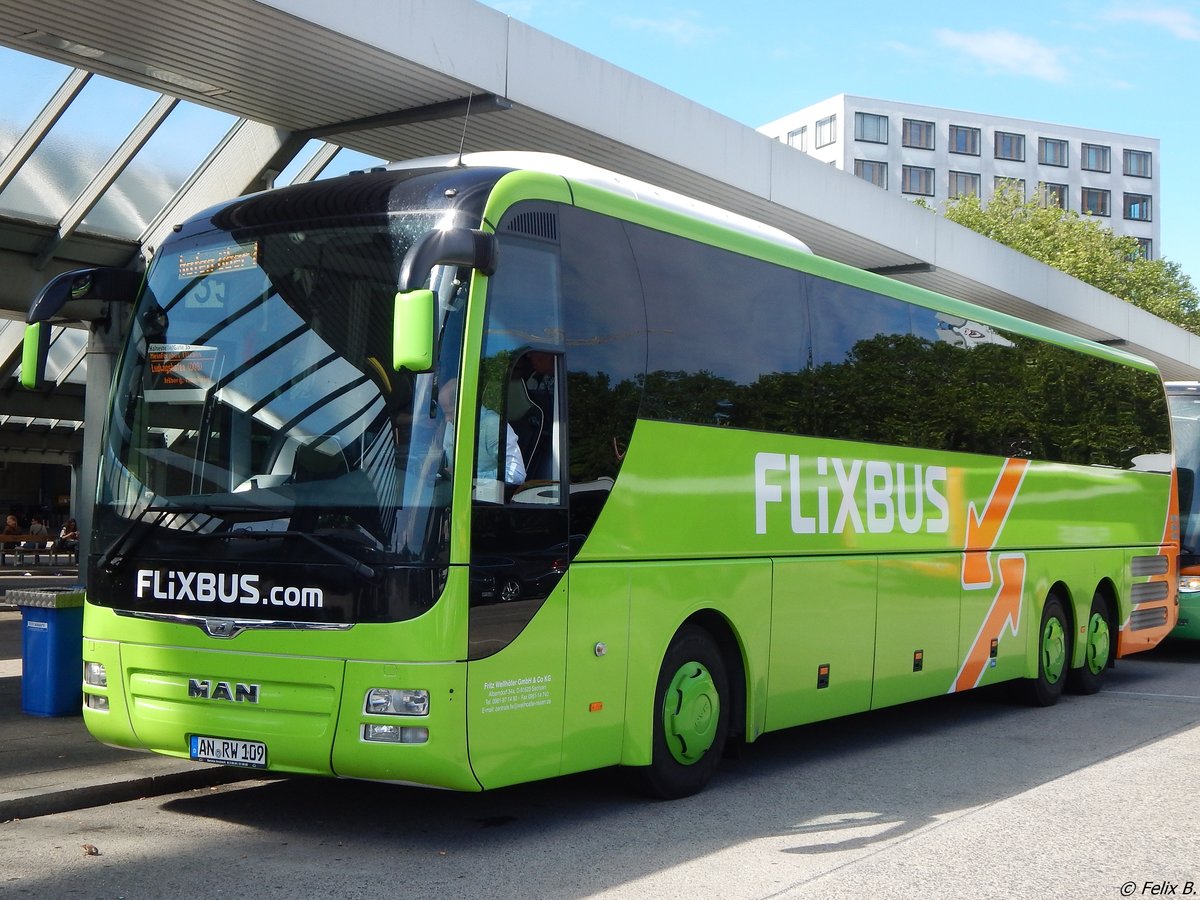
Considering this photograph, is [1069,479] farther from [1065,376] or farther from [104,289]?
[104,289]

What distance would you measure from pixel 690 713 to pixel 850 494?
2571mm

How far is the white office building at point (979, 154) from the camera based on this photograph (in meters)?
86.5

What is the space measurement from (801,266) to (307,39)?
4784 millimetres

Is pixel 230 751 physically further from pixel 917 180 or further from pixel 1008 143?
pixel 1008 143

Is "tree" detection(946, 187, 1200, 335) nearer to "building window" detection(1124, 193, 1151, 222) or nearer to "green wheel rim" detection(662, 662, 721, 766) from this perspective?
"building window" detection(1124, 193, 1151, 222)

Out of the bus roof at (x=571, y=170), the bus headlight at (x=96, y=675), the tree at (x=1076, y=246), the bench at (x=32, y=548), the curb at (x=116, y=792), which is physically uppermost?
the tree at (x=1076, y=246)

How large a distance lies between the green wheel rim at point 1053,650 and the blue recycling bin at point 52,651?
862cm

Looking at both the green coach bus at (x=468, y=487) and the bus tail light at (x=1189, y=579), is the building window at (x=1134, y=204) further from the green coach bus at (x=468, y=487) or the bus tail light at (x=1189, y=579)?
the green coach bus at (x=468, y=487)

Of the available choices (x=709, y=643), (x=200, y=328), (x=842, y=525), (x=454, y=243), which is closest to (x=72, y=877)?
(x=200, y=328)

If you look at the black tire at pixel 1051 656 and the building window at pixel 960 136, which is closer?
the black tire at pixel 1051 656

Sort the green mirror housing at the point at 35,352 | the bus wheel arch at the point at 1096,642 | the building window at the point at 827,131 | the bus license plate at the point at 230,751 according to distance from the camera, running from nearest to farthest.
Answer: the bus license plate at the point at 230,751
the green mirror housing at the point at 35,352
the bus wheel arch at the point at 1096,642
the building window at the point at 827,131

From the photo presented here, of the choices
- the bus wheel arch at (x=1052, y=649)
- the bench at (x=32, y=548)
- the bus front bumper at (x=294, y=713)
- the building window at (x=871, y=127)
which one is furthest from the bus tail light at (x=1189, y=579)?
the building window at (x=871, y=127)

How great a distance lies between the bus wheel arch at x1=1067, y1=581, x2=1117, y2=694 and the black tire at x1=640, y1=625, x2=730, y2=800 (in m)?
6.81

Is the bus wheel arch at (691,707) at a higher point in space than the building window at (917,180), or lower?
lower
